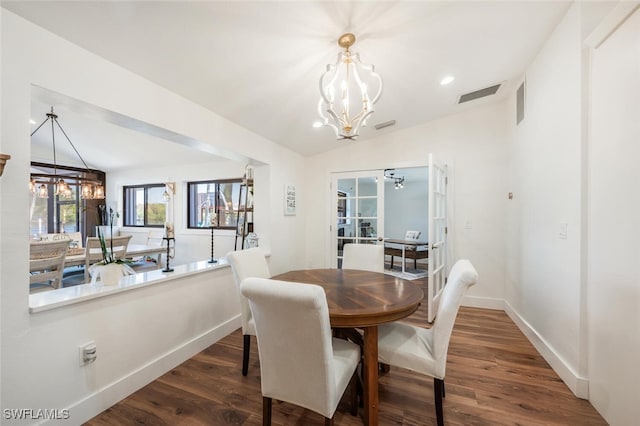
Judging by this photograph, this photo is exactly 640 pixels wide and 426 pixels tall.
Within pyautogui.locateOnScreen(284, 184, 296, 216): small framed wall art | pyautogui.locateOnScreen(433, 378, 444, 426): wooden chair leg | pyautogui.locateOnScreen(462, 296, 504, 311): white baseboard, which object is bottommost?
pyautogui.locateOnScreen(462, 296, 504, 311): white baseboard

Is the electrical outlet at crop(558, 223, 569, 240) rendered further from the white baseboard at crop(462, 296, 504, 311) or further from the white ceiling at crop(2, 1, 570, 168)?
the white baseboard at crop(462, 296, 504, 311)

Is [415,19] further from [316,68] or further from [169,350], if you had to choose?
[169,350]

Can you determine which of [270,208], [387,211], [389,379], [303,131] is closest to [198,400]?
[389,379]

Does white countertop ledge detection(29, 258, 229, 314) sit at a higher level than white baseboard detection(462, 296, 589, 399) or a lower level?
higher

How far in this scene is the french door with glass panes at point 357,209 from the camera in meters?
3.78

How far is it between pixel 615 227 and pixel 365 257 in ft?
6.01

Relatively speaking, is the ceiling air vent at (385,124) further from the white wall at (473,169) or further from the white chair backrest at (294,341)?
the white chair backrest at (294,341)

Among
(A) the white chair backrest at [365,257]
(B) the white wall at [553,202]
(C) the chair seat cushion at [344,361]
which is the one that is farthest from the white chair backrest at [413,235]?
(C) the chair seat cushion at [344,361]

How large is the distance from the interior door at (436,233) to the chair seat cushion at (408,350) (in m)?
1.34

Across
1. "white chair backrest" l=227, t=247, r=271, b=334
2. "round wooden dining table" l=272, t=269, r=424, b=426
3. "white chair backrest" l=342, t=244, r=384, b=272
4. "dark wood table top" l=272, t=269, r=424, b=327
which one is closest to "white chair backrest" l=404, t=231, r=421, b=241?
"white chair backrest" l=342, t=244, r=384, b=272

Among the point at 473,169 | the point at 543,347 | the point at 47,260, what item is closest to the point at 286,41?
the point at 473,169

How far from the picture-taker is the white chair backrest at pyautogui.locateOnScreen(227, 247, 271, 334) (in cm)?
194

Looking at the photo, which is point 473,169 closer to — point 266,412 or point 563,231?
point 563,231

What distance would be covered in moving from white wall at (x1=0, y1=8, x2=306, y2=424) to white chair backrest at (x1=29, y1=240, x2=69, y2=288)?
5.00ft
